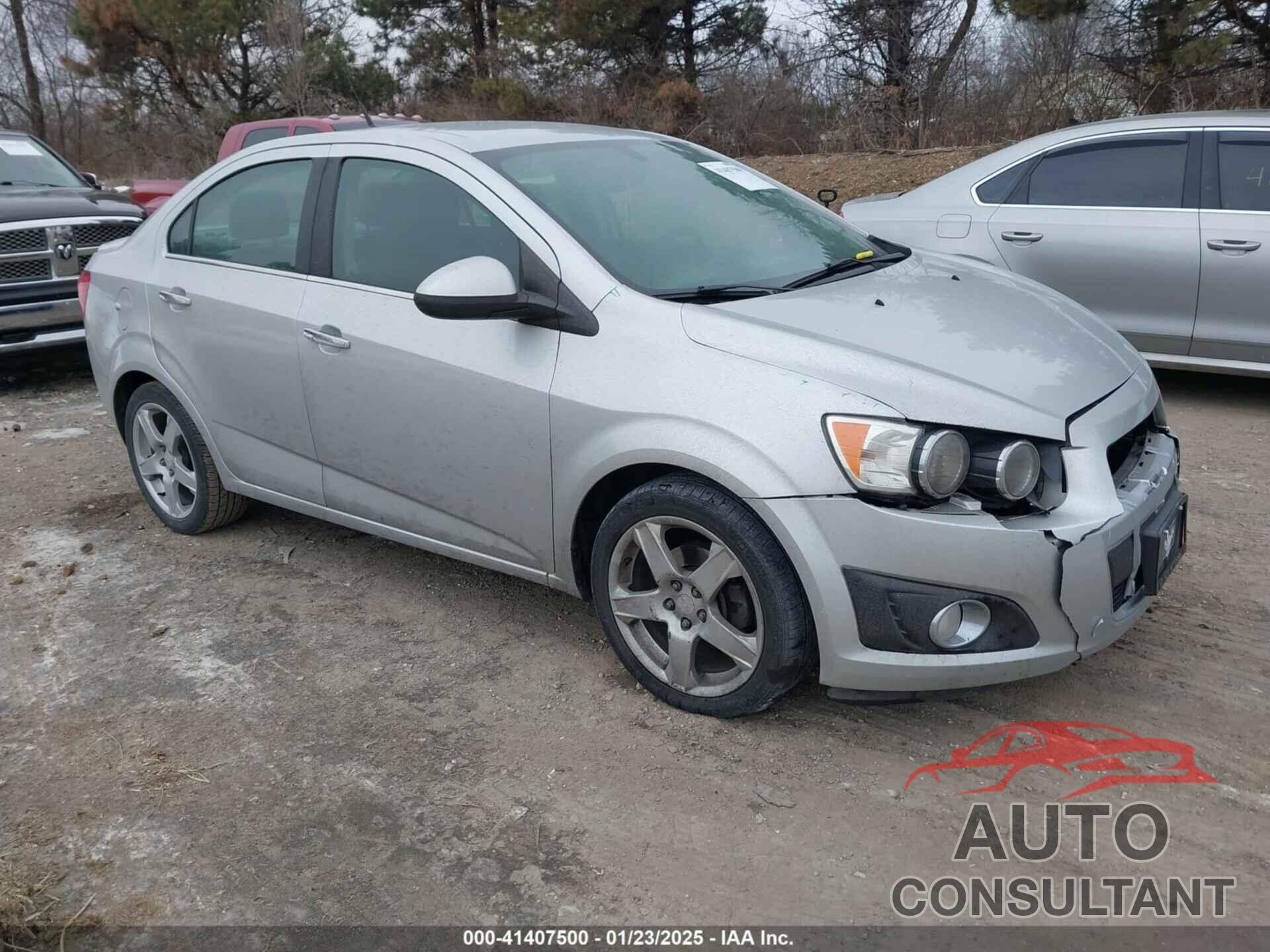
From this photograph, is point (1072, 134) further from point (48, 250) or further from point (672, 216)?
point (48, 250)

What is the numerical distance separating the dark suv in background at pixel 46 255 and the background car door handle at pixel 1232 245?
6.54 m

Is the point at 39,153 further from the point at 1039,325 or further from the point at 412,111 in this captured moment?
the point at 412,111

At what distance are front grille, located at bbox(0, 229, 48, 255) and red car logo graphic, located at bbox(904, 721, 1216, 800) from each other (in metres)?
7.30

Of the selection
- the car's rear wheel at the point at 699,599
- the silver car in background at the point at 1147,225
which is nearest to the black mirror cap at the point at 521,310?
the car's rear wheel at the point at 699,599

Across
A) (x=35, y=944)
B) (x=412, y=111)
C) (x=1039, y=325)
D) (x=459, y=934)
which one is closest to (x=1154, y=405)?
(x=1039, y=325)

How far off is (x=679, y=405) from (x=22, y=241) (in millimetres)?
6593

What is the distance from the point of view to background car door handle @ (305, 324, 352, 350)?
3.85m

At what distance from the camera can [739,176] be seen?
14.0ft

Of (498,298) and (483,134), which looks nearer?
(498,298)

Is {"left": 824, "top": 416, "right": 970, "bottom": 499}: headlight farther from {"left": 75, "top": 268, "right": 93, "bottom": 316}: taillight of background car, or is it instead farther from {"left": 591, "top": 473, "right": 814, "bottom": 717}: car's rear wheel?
{"left": 75, "top": 268, "right": 93, "bottom": 316}: taillight of background car

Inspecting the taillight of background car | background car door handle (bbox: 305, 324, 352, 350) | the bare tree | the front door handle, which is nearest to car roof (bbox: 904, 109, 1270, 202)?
background car door handle (bbox: 305, 324, 352, 350)

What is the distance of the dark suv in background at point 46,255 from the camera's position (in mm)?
7746

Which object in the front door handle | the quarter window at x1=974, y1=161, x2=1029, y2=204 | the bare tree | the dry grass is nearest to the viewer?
the dry grass

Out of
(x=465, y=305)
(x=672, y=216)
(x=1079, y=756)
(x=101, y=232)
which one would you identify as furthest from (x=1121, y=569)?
(x=101, y=232)
